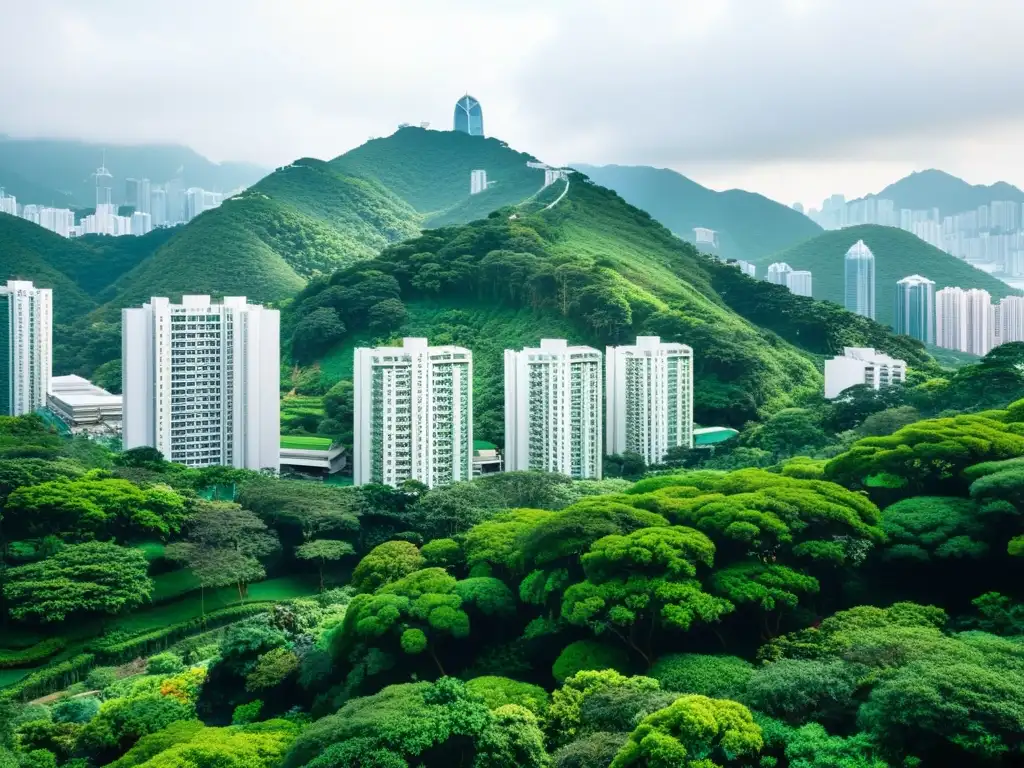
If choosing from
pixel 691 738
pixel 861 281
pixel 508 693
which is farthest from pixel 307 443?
pixel 861 281

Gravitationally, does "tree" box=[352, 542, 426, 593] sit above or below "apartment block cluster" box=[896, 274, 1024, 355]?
below

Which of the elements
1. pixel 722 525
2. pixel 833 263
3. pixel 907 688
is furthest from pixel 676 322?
pixel 833 263

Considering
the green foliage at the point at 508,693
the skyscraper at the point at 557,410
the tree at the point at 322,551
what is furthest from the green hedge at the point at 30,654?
the skyscraper at the point at 557,410

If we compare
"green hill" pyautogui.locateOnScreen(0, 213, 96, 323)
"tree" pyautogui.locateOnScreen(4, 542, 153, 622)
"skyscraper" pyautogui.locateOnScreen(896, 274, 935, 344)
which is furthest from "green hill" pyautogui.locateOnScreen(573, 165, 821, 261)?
"tree" pyautogui.locateOnScreen(4, 542, 153, 622)

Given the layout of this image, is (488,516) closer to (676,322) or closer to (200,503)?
(200,503)

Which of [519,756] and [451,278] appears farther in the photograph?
[451,278]

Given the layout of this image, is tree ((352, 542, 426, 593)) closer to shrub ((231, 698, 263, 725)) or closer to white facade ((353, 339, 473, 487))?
shrub ((231, 698, 263, 725))

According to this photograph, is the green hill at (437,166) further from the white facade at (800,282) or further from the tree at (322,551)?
the tree at (322,551)
